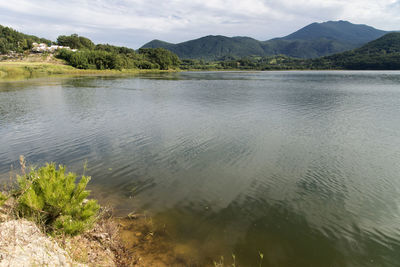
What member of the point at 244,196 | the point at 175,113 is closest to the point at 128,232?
the point at 244,196

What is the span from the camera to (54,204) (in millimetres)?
5871

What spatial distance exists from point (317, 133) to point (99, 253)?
19720 mm

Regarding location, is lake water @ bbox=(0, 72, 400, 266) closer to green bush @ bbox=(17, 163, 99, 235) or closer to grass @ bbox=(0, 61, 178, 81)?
green bush @ bbox=(17, 163, 99, 235)

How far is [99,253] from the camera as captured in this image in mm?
5820

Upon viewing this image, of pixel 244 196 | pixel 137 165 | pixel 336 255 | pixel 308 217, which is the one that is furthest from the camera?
pixel 137 165

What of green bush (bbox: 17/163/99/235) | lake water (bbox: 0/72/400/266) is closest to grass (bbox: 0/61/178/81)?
lake water (bbox: 0/72/400/266)

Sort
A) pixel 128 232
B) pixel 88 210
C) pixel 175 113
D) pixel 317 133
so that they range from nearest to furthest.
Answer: pixel 88 210, pixel 128 232, pixel 317 133, pixel 175 113

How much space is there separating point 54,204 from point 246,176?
908cm

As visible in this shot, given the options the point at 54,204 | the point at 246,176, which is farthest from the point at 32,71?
the point at 54,204

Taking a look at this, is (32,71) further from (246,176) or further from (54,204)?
(54,204)

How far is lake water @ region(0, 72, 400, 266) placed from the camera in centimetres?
772

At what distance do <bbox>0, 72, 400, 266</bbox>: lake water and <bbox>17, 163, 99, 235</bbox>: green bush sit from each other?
2.89 m

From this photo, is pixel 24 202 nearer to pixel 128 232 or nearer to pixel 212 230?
pixel 128 232

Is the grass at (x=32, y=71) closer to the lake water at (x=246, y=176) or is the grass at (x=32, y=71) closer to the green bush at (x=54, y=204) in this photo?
the lake water at (x=246, y=176)
